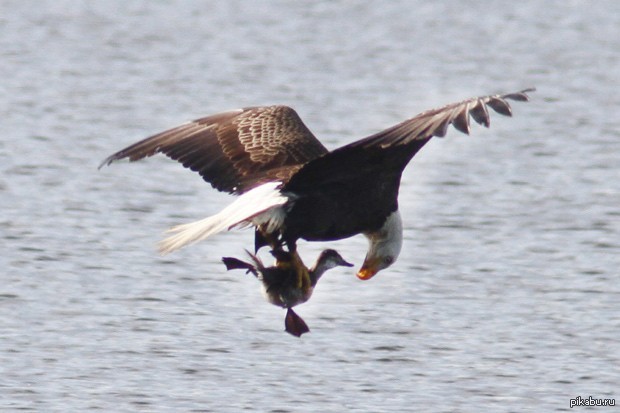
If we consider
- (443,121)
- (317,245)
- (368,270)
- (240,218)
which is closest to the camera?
(443,121)

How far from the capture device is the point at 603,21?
20.9 metres

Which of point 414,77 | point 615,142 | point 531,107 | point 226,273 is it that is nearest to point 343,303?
point 226,273

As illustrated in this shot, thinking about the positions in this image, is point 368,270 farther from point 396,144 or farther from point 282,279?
point 396,144

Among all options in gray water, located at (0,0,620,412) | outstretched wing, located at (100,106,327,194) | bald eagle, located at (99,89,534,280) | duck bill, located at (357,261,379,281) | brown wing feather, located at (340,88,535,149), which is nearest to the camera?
brown wing feather, located at (340,88,535,149)

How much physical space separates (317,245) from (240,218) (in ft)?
12.2

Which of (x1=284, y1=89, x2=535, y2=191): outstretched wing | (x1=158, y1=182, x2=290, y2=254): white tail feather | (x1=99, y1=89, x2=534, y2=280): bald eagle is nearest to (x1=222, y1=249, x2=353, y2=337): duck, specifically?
(x1=99, y1=89, x2=534, y2=280): bald eagle

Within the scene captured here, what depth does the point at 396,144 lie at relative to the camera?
235 inches

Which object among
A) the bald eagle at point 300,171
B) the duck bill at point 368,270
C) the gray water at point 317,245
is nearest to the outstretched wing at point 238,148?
the bald eagle at point 300,171

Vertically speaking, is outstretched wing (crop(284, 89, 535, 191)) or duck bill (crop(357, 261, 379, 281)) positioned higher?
outstretched wing (crop(284, 89, 535, 191))

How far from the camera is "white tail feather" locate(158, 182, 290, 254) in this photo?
631cm

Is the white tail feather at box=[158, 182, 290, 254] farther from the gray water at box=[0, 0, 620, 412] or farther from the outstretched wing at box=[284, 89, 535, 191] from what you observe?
the gray water at box=[0, 0, 620, 412]

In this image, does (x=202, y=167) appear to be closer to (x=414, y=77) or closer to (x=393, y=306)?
(x=393, y=306)

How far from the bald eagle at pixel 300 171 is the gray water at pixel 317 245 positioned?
1036 millimetres

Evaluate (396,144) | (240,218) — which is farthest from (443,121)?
(240,218)
